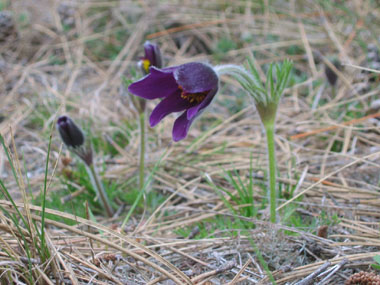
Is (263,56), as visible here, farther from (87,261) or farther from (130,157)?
(87,261)

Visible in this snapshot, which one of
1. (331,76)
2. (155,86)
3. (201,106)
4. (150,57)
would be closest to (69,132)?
(150,57)

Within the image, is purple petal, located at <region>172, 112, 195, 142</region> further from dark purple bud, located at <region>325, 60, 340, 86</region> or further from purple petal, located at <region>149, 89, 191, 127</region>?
dark purple bud, located at <region>325, 60, 340, 86</region>

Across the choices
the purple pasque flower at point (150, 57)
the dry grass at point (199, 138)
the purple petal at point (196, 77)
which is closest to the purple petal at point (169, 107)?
the purple petal at point (196, 77)

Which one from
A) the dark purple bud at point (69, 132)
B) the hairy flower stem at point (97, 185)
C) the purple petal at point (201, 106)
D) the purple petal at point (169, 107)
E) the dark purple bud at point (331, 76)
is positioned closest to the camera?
the purple petal at point (201, 106)

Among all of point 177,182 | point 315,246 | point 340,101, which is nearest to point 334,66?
point 340,101

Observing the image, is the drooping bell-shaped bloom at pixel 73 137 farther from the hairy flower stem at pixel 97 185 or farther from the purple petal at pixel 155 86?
the purple petal at pixel 155 86

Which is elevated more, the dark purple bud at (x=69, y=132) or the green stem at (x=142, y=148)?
the dark purple bud at (x=69, y=132)

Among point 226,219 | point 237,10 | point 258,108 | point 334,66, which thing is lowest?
point 226,219
